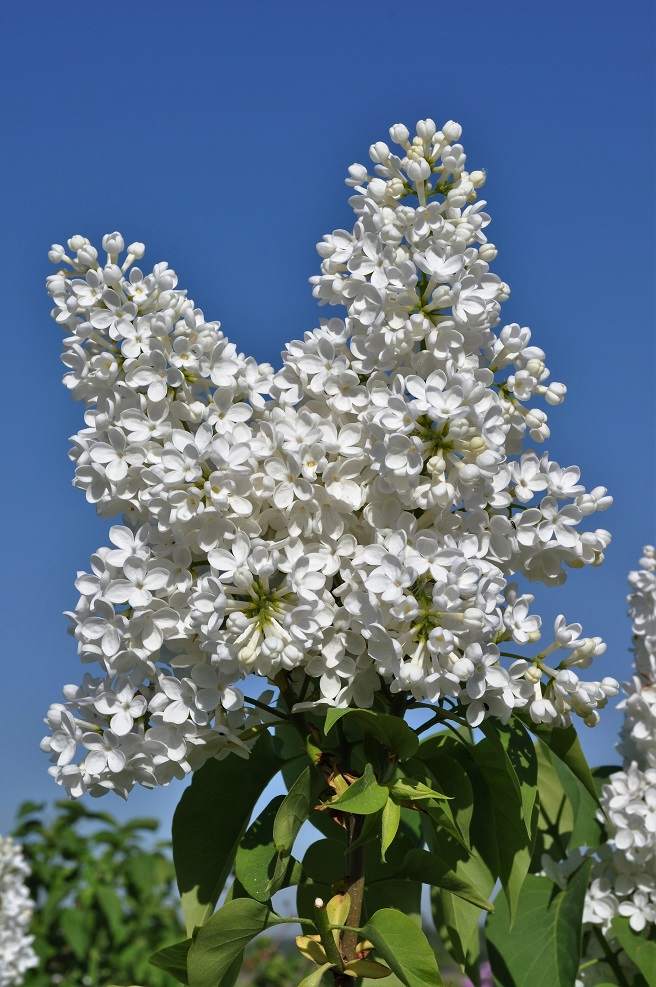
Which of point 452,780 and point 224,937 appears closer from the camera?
point 224,937

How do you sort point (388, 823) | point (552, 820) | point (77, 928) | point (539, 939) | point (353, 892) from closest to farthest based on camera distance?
point (388, 823) < point (353, 892) < point (539, 939) < point (552, 820) < point (77, 928)

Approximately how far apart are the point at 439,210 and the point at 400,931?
0.79 metres

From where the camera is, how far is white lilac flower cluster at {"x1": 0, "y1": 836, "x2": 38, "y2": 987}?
3695 mm

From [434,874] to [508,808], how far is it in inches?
4.9

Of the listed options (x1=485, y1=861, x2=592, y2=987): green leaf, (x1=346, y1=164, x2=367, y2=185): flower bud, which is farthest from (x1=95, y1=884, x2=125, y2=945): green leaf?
(x1=346, y1=164, x2=367, y2=185): flower bud

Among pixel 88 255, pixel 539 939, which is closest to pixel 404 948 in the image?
pixel 539 939

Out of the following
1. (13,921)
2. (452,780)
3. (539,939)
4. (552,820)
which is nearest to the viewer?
(452,780)

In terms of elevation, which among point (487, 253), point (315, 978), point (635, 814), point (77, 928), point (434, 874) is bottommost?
point (315, 978)

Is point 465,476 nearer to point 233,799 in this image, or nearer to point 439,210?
point 439,210

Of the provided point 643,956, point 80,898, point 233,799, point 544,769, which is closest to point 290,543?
point 233,799

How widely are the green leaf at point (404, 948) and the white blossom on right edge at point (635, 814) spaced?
66cm

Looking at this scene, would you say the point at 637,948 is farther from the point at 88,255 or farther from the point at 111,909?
the point at 111,909

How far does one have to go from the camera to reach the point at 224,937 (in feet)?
3.67

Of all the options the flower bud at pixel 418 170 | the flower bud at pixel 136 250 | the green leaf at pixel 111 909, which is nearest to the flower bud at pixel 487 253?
the flower bud at pixel 418 170
